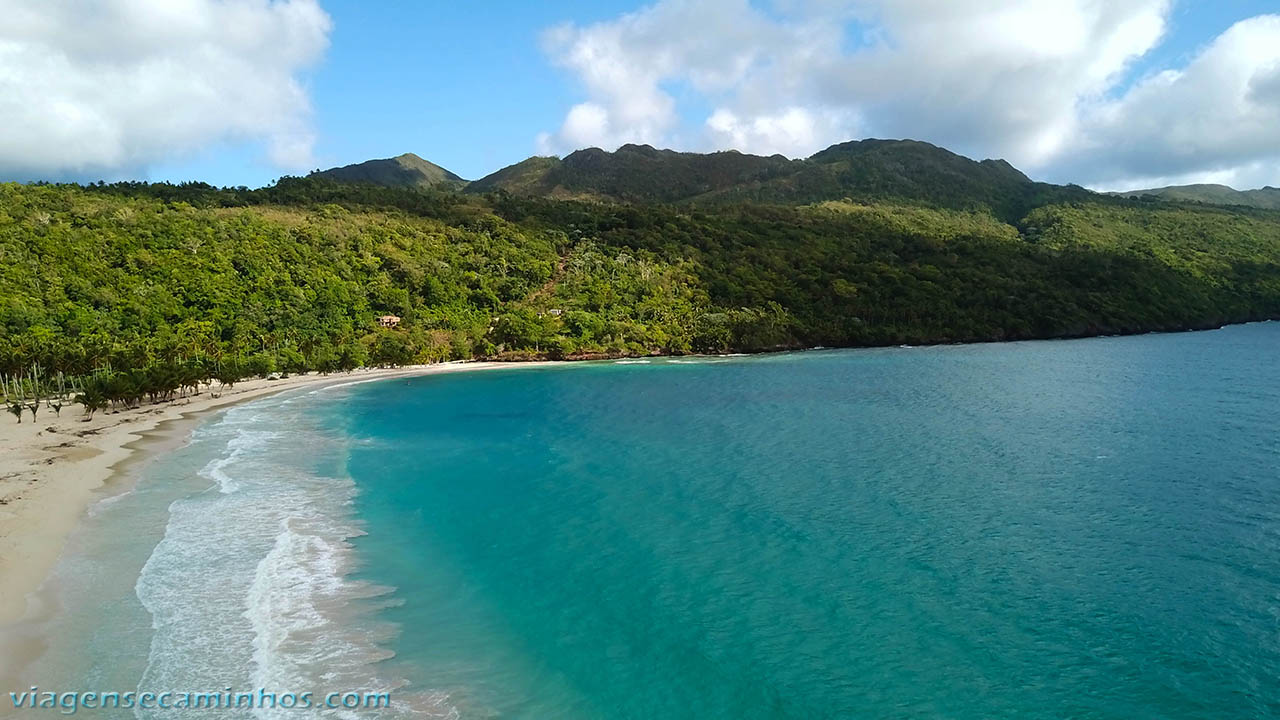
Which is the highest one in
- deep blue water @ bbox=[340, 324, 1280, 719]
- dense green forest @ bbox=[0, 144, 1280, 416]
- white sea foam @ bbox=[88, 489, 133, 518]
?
dense green forest @ bbox=[0, 144, 1280, 416]

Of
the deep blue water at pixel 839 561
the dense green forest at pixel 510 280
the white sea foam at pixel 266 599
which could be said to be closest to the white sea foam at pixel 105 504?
the white sea foam at pixel 266 599

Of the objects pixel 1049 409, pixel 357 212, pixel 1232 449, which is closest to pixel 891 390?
pixel 1049 409

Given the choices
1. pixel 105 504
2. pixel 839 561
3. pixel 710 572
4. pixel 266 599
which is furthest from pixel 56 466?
pixel 839 561

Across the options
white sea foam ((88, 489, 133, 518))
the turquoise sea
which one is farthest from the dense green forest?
the turquoise sea

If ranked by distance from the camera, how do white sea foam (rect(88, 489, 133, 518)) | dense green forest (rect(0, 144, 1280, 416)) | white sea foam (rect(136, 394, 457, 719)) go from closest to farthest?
white sea foam (rect(136, 394, 457, 719)), white sea foam (rect(88, 489, 133, 518)), dense green forest (rect(0, 144, 1280, 416))

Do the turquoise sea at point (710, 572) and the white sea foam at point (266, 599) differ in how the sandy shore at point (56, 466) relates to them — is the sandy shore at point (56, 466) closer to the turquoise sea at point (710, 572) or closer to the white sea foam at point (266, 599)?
the turquoise sea at point (710, 572)

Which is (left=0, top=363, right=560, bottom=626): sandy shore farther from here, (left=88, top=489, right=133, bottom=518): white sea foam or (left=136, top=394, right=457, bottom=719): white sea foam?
(left=136, top=394, right=457, bottom=719): white sea foam

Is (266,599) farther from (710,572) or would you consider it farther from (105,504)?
(105,504)
